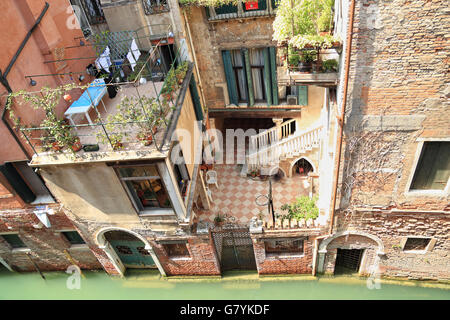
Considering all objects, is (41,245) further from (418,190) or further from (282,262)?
(418,190)

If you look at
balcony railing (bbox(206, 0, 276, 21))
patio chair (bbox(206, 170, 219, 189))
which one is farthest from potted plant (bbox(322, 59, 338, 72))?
patio chair (bbox(206, 170, 219, 189))

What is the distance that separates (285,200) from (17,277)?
41.0 ft

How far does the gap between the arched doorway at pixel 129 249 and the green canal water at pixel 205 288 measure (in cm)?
57

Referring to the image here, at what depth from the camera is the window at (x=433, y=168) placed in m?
8.77

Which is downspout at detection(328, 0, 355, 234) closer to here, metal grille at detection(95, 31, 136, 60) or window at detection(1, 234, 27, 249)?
metal grille at detection(95, 31, 136, 60)

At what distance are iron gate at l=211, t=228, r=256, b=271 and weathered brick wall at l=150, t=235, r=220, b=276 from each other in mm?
397

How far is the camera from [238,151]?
55.9ft

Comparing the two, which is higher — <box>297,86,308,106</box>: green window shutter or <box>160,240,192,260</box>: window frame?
<box>297,86,308,106</box>: green window shutter

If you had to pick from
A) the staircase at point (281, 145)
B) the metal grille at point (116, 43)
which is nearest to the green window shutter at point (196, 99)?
the metal grille at point (116, 43)

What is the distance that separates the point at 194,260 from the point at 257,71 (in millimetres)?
7707

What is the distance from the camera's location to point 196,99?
12977 millimetres

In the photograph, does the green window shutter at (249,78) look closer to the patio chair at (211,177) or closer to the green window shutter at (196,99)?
the green window shutter at (196,99)

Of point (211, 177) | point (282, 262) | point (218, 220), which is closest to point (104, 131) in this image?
point (218, 220)

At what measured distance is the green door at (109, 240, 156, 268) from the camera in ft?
43.0
